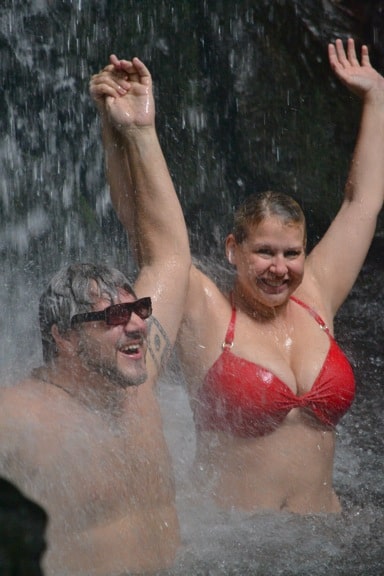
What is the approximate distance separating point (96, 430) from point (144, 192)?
0.96 metres

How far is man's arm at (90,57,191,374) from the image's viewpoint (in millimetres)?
3738

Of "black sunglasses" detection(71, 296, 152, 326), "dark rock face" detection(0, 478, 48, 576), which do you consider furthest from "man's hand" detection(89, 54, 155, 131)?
"dark rock face" detection(0, 478, 48, 576)

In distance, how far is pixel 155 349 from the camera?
3633 mm

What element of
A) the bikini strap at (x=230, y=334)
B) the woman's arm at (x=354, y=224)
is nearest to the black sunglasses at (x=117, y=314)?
the bikini strap at (x=230, y=334)

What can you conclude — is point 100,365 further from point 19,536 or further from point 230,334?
point 19,536

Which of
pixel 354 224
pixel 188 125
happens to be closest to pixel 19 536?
pixel 354 224

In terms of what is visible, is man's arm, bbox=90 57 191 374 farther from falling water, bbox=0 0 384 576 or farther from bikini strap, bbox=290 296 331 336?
falling water, bbox=0 0 384 576

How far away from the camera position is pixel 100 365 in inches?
131

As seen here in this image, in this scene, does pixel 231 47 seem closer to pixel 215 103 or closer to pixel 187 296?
pixel 215 103

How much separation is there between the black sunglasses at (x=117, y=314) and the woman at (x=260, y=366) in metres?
0.55

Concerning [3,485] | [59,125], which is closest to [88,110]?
[59,125]

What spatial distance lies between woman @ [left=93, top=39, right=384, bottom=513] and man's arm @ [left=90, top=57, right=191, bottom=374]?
11 mm

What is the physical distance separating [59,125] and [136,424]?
4255mm

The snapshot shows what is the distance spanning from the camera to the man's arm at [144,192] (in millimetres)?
3738
